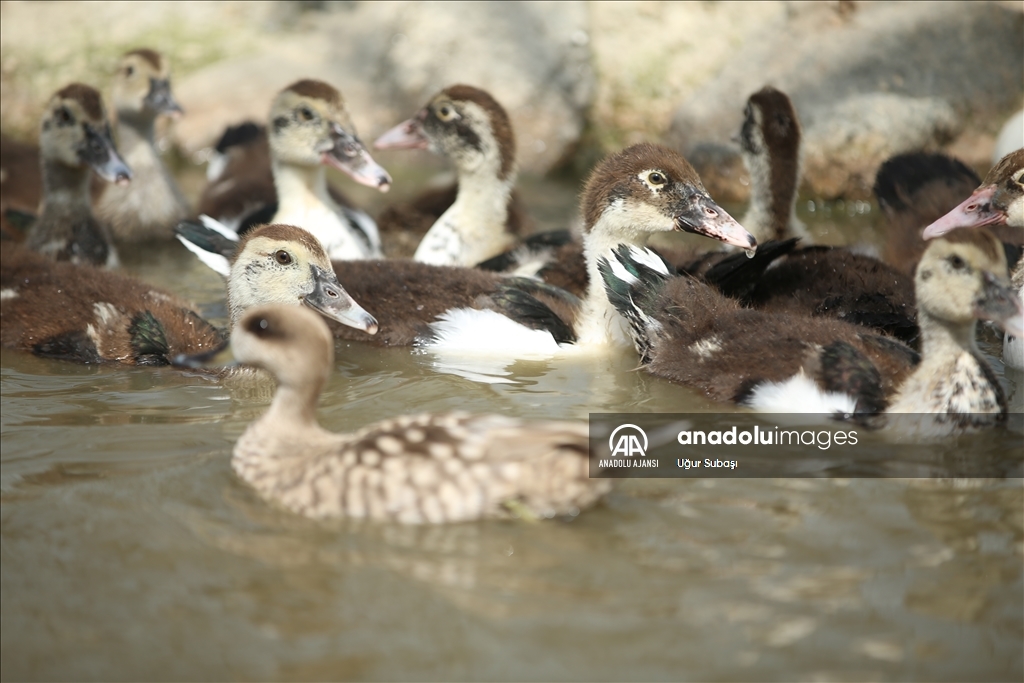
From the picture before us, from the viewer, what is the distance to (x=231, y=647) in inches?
139

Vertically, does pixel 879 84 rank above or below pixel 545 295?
above

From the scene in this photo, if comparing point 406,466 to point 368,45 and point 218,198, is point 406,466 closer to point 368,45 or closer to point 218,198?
point 218,198

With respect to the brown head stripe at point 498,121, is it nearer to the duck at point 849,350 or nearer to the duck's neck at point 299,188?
the duck's neck at point 299,188

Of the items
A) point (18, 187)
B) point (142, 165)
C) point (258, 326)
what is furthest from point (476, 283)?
point (18, 187)

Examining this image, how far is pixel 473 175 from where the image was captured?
7453mm

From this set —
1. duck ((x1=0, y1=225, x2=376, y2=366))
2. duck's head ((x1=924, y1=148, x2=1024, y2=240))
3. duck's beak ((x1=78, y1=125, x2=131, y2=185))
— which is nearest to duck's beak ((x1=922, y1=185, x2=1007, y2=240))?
duck's head ((x1=924, y1=148, x2=1024, y2=240))

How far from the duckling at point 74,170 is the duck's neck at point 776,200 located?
3.82 metres

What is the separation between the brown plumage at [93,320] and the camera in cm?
586

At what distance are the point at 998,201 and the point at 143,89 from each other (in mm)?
5860

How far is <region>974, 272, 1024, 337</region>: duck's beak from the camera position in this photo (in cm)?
477

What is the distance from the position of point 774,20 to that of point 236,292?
6388 millimetres

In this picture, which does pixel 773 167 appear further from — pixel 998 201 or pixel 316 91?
pixel 316 91

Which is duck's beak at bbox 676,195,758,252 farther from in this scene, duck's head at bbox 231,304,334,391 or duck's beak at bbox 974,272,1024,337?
duck's head at bbox 231,304,334,391

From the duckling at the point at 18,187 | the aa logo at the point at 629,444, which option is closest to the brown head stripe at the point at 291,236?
the aa logo at the point at 629,444
